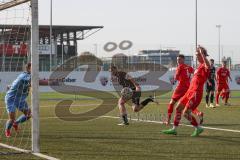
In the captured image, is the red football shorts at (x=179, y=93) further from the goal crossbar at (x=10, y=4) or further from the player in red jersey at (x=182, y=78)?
the goal crossbar at (x=10, y=4)

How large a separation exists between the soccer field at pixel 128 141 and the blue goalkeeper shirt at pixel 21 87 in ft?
3.40

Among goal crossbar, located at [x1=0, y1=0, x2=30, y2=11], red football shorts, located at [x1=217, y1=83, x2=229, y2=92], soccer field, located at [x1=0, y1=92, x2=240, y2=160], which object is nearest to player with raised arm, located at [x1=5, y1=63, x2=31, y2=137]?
soccer field, located at [x1=0, y1=92, x2=240, y2=160]

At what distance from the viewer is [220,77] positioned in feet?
86.5

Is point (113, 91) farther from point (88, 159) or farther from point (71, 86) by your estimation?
point (88, 159)

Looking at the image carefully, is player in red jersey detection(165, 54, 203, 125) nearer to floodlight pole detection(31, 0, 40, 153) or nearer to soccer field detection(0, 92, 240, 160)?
soccer field detection(0, 92, 240, 160)

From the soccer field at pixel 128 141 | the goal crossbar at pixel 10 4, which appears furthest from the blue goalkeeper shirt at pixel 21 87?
the goal crossbar at pixel 10 4

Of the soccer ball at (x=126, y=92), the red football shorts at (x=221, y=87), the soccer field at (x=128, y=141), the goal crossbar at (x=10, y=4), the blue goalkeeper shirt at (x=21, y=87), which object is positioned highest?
the goal crossbar at (x=10, y=4)

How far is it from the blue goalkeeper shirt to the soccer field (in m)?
1.04

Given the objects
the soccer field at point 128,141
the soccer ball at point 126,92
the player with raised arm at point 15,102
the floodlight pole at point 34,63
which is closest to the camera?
the soccer field at point 128,141

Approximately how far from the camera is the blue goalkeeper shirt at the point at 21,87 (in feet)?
44.6

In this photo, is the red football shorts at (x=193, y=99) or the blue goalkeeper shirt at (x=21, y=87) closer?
the red football shorts at (x=193, y=99)

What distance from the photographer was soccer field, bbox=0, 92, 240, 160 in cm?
1048

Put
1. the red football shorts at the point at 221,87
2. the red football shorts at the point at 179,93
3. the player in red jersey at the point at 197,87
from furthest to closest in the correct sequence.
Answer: the red football shorts at the point at 221,87
the red football shorts at the point at 179,93
the player in red jersey at the point at 197,87

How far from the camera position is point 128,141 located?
A: 1269 cm
